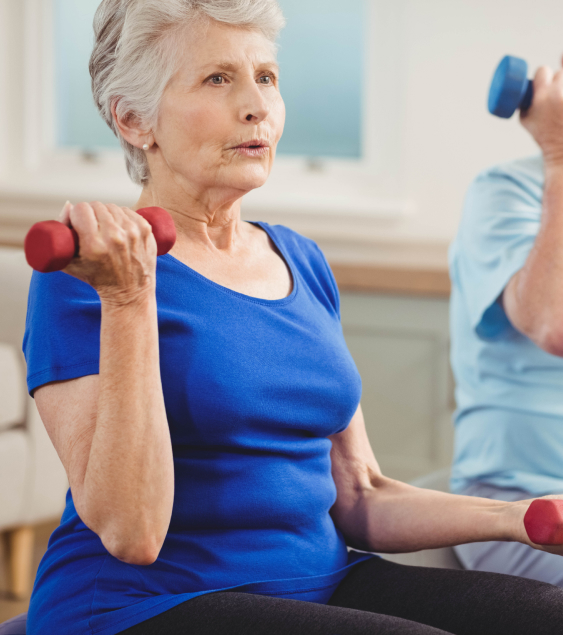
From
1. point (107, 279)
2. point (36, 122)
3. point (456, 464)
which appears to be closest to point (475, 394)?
point (456, 464)

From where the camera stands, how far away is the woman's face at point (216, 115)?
898mm

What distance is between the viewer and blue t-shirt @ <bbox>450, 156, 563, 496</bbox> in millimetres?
1153

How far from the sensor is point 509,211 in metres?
1.21

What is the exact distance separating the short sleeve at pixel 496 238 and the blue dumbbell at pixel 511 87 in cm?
10

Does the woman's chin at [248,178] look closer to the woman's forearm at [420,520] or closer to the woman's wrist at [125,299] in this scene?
the woman's wrist at [125,299]

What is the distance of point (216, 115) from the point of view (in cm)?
90

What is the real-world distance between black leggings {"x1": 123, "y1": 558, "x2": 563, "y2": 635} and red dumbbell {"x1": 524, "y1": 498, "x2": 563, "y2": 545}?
3.4 inches

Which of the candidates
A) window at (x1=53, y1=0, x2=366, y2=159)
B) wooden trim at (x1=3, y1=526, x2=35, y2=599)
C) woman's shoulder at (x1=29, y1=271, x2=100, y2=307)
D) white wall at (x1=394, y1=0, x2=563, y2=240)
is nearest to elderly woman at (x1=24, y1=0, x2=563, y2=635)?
woman's shoulder at (x1=29, y1=271, x2=100, y2=307)

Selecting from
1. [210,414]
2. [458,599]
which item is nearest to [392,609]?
[458,599]

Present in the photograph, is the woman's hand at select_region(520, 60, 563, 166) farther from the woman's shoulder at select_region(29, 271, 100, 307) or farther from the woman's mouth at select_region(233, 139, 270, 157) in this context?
the woman's shoulder at select_region(29, 271, 100, 307)

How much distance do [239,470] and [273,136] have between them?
1.37 feet

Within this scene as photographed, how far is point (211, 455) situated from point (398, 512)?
0.98ft

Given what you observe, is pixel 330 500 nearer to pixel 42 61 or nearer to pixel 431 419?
pixel 431 419

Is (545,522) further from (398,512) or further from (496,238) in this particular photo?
(496,238)
